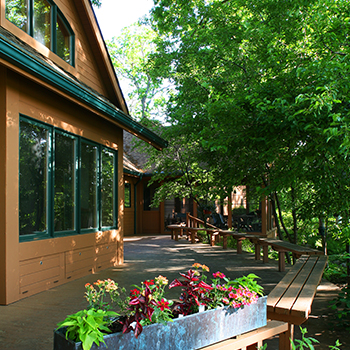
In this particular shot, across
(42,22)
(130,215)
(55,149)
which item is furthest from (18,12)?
(130,215)

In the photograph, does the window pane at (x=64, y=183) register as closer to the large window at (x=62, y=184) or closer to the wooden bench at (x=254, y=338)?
the large window at (x=62, y=184)

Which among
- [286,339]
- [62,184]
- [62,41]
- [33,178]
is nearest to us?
[286,339]

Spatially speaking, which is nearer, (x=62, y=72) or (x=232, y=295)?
(x=232, y=295)

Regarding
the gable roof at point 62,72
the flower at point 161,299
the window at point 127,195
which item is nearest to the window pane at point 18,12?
the gable roof at point 62,72

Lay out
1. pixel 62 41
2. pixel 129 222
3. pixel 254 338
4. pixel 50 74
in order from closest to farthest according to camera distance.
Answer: pixel 254 338 → pixel 50 74 → pixel 62 41 → pixel 129 222

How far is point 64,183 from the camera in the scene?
20.9ft

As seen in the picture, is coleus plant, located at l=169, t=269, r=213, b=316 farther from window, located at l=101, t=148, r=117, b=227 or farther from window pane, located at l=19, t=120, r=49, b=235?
window, located at l=101, t=148, r=117, b=227

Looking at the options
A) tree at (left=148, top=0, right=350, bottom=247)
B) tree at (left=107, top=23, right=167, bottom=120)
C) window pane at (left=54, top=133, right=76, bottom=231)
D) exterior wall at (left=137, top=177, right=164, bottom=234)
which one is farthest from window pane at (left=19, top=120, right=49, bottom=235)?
tree at (left=107, top=23, right=167, bottom=120)

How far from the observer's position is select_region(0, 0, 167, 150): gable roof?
4.13 m

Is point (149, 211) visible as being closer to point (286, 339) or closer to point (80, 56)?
point (80, 56)

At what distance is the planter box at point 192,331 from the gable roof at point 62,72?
131 inches

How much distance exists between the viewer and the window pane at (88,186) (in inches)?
278

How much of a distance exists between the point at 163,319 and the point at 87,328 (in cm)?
49

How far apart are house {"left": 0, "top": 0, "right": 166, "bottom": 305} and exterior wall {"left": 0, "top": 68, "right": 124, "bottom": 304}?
0.5 inches
